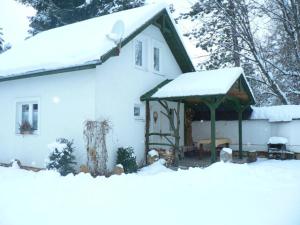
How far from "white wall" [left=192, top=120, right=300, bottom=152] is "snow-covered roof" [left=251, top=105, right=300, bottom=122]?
243 millimetres

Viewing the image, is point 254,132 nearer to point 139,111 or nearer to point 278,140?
point 278,140

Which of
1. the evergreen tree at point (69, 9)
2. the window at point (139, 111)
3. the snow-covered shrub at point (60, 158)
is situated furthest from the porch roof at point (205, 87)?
the evergreen tree at point (69, 9)

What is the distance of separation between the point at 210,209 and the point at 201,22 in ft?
68.2

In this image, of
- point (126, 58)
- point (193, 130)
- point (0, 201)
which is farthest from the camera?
point (193, 130)

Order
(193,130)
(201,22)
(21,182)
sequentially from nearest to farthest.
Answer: (21,182) < (193,130) < (201,22)

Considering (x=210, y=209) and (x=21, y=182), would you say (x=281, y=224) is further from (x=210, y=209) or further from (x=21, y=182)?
(x=21, y=182)

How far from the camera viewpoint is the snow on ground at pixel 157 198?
5.91 meters

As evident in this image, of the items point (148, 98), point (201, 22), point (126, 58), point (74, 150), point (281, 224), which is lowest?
point (281, 224)

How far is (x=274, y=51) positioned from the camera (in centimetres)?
2173

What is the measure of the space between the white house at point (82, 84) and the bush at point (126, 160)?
0.30 metres

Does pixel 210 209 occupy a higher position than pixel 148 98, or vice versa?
pixel 148 98

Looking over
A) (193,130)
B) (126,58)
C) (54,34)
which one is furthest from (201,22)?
(126,58)

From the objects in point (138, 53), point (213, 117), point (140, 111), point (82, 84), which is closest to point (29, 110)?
point (82, 84)

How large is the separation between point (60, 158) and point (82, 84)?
2.57m
